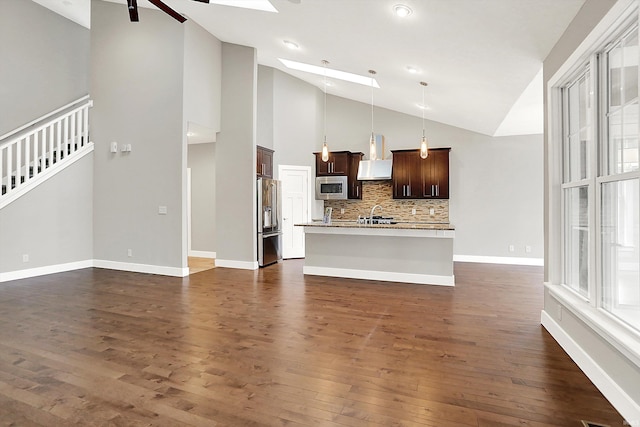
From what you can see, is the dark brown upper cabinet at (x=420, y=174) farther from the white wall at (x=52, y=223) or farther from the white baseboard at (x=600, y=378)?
the white wall at (x=52, y=223)

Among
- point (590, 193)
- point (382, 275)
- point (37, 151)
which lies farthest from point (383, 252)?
point (37, 151)

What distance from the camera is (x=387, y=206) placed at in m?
8.10

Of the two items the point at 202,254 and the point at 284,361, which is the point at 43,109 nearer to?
the point at 202,254

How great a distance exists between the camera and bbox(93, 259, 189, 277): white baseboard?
5844 millimetres

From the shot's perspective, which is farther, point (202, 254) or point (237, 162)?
point (202, 254)

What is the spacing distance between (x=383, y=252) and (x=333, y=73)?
3610 mm

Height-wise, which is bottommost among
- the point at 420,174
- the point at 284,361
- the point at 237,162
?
the point at 284,361

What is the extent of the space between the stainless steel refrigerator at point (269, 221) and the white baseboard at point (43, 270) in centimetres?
323

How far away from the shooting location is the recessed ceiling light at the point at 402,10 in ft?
10.6

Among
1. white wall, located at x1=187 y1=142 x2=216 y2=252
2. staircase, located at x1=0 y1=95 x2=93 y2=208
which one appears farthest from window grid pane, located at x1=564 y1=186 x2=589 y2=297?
staircase, located at x1=0 y1=95 x2=93 y2=208

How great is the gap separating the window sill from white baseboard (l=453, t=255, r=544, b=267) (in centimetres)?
485

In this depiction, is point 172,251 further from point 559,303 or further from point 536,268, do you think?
point 536,268

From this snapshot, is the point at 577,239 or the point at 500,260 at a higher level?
the point at 577,239

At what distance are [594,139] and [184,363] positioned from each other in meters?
3.36
